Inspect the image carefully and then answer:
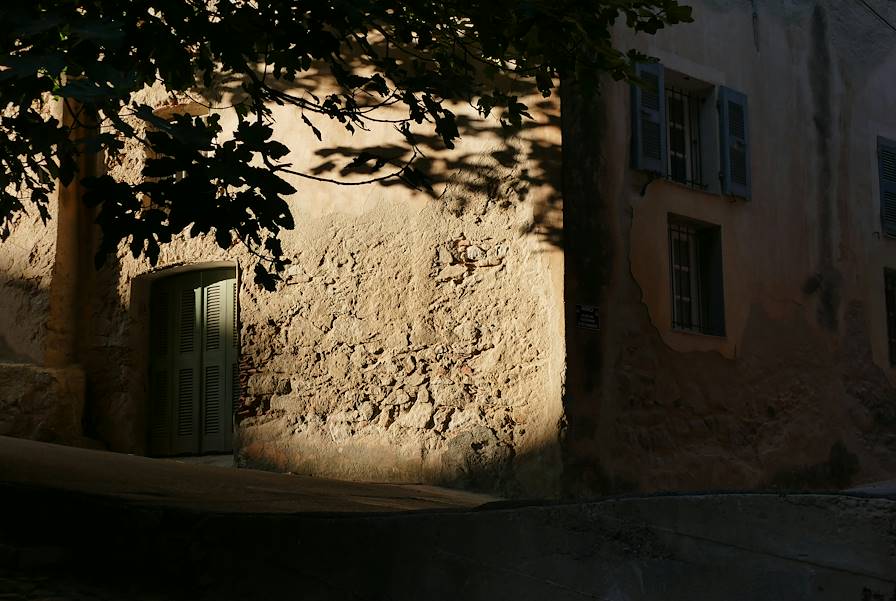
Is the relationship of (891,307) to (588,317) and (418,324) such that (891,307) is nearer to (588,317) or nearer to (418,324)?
(588,317)

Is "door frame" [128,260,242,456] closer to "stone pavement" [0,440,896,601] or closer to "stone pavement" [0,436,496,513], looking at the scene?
"stone pavement" [0,436,496,513]

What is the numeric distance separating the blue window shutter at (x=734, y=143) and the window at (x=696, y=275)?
18.1 inches

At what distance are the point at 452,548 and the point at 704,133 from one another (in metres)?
7.42

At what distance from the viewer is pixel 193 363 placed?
11289 millimetres

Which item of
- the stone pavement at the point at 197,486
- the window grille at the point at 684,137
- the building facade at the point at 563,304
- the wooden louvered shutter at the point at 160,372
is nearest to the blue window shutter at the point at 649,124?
the building facade at the point at 563,304

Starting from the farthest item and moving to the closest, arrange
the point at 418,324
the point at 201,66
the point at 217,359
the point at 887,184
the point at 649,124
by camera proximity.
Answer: the point at 887,184 < the point at 217,359 < the point at 649,124 < the point at 418,324 < the point at 201,66

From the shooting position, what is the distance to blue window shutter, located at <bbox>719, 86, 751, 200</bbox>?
1072 centimetres

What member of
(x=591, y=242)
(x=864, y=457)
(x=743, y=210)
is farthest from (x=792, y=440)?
(x=591, y=242)

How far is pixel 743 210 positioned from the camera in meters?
10.9

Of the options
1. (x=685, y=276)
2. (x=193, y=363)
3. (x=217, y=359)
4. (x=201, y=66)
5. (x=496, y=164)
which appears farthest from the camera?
(x=193, y=363)

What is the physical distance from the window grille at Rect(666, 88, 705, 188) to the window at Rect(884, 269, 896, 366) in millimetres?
2858

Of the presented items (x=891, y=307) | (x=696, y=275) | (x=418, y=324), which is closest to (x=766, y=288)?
(x=696, y=275)

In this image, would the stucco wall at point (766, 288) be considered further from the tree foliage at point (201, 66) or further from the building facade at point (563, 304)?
the tree foliage at point (201, 66)

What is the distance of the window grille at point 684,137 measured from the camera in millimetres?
10766
